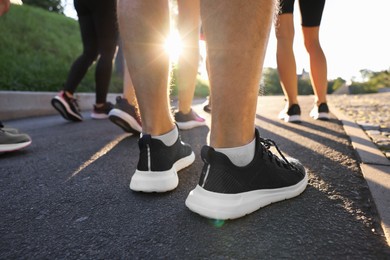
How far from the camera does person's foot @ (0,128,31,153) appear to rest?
2127 millimetres

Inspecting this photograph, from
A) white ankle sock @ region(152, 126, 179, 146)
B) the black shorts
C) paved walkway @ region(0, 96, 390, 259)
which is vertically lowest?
paved walkway @ region(0, 96, 390, 259)

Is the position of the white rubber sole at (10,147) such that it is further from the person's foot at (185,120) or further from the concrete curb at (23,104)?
the concrete curb at (23,104)

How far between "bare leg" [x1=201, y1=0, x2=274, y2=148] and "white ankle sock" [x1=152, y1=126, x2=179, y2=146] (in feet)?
1.05

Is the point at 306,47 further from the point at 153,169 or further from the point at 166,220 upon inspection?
the point at 166,220

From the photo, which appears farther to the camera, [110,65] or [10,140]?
[110,65]

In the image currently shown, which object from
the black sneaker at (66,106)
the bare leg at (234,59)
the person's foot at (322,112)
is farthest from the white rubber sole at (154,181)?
the black sneaker at (66,106)

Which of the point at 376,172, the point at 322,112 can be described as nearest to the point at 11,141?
the point at 376,172

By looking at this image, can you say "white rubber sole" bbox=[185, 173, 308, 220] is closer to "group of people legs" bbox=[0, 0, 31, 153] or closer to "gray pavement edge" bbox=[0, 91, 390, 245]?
"gray pavement edge" bbox=[0, 91, 390, 245]

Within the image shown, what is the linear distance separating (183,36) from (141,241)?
2.20 m

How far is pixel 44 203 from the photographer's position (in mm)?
1262

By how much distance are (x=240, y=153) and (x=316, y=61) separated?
245 centimetres

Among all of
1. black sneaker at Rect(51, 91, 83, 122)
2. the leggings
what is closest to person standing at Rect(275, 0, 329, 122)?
the leggings

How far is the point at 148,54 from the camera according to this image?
1282 mm

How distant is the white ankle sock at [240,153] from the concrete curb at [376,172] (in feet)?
1.51
